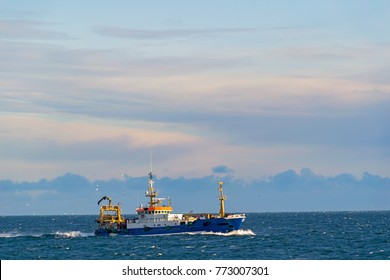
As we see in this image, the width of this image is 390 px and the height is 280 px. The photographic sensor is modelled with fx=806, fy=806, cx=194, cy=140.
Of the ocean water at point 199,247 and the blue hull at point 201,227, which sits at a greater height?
the blue hull at point 201,227

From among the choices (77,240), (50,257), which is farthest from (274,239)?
(50,257)

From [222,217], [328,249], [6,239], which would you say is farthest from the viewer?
[6,239]

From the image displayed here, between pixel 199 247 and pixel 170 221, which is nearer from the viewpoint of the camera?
pixel 199 247

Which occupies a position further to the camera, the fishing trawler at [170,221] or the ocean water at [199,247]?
the fishing trawler at [170,221]

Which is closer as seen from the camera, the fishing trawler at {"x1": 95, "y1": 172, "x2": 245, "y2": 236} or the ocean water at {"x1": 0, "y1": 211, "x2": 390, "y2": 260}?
the ocean water at {"x1": 0, "y1": 211, "x2": 390, "y2": 260}

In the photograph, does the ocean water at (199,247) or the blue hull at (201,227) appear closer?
the ocean water at (199,247)

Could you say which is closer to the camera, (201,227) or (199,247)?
(199,247)

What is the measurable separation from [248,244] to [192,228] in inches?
812

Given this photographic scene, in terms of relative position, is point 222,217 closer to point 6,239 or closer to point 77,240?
point 77,240

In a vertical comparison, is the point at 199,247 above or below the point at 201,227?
below

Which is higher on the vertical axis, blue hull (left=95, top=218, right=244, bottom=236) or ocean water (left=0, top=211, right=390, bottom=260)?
blue hull (left=95, top=218, right=244, bottom=236)
